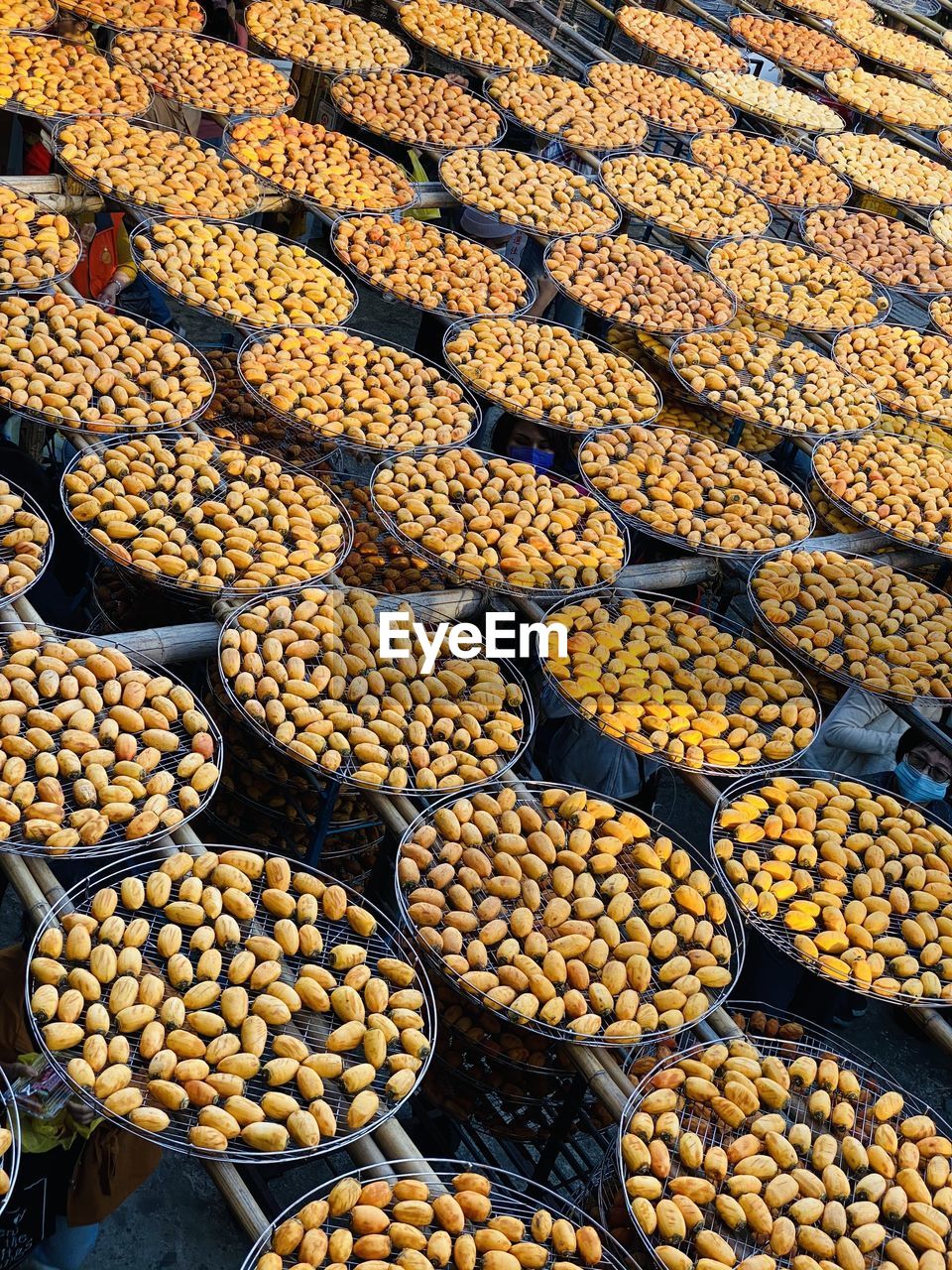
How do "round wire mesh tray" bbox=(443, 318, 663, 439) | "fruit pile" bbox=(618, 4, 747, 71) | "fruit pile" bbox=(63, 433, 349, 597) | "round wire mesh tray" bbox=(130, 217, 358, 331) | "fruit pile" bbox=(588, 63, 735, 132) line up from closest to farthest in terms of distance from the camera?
"fruit pile" bbox=(63, 433, 349, 597) < "round wire mesh tray" bbox=(130, 217, 358, 331) < "round wire mesh tray" bbox=(443, 318, 663, 439) < "fruit pile" bbox=(588, 63, 735, 132) < "fruit pile" bbox=(618, 4, 747, 71)

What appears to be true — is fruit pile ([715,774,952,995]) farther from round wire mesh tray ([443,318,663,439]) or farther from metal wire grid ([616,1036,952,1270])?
round wire mesh tray ([443,318,663,439])

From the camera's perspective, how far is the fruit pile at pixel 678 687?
3.98m

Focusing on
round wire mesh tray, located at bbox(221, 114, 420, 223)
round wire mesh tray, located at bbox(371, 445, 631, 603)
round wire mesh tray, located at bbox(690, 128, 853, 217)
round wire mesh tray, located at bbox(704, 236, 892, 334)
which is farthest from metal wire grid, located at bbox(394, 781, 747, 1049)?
round wire mesh tray, located at bbox(690, 128, 853, 217)

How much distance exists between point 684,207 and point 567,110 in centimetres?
107

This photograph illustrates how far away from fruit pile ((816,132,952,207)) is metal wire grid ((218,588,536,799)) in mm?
5422

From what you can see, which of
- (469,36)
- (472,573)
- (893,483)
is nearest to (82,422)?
(472,573)

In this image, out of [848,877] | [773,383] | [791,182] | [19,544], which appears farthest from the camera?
[791,182]

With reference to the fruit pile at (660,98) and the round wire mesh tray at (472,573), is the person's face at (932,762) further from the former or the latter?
the fruit pile at (660,98)

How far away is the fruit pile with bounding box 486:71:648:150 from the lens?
7.24 meters

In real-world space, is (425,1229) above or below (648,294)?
below

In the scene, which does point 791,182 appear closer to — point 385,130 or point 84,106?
point 385,130

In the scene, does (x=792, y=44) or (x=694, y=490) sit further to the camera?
(x=792, y=44)

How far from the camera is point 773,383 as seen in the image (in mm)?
5758

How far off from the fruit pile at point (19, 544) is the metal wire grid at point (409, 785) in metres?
0.57
